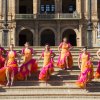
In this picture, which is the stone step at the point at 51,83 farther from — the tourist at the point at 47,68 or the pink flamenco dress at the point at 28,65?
the pink flamenco dress at the point at 28,65

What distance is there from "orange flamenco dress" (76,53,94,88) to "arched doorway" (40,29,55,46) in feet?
138

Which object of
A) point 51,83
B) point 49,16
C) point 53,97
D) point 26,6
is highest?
point 26,6

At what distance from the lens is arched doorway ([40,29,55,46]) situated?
63.3 meters

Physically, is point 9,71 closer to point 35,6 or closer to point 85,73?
point 85,73

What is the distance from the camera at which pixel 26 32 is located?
6366 centimetres

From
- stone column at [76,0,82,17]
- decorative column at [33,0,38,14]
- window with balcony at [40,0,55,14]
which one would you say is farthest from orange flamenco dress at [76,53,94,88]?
window with balcony at [40,0,55,14]

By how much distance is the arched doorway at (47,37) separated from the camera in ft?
208

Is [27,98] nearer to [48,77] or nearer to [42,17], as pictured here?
[48,77]

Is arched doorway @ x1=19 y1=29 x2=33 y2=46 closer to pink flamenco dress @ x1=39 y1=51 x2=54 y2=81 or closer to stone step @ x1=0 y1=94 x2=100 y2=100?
pink flamenco dress @ x1=39 y1=51 x2=54 y2=81

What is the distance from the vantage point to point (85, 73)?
67.3 feet

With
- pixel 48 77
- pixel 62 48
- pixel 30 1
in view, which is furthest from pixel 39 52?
pixel 30 1

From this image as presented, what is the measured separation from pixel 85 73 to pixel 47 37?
1711 inches

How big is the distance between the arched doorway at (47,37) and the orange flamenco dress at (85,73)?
42.1m

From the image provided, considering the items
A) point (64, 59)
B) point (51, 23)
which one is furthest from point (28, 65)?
point (51, 23)
